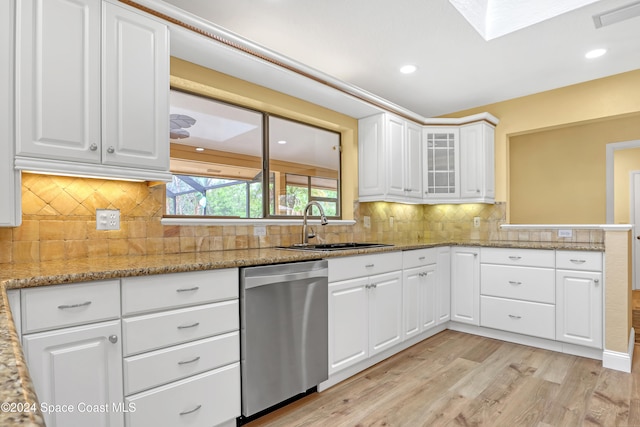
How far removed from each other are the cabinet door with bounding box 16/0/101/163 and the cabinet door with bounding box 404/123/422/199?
9.50 ft

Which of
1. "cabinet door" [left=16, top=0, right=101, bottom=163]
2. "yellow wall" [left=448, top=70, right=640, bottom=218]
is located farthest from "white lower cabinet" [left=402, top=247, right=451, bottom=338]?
"cabinet door" [left=16, top=0, right=101, bottom=163]

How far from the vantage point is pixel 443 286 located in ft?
11.6

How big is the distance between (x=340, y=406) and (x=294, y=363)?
40cm

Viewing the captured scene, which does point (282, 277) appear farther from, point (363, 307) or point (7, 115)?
point (7, 115)

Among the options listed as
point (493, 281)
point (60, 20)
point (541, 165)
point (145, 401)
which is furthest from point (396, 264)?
point (541, 165)

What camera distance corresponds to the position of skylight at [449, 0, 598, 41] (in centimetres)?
234

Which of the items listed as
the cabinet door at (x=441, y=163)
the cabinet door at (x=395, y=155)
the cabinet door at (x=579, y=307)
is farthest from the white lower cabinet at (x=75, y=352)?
the cabinet door at (x=441, y=163)

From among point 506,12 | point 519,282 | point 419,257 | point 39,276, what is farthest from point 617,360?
point 39,276

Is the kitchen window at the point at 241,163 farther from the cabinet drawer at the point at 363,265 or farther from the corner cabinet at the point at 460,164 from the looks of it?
the corner cabinet at the point at 460,164

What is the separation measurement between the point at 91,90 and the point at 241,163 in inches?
50.6

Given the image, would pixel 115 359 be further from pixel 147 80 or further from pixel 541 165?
pixel 541 165

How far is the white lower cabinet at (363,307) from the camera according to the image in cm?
240

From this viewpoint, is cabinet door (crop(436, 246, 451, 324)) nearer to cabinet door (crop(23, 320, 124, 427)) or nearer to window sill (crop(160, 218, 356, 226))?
window sill (crop(160, 218, 356, 226))

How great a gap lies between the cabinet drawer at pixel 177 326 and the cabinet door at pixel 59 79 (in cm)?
82
